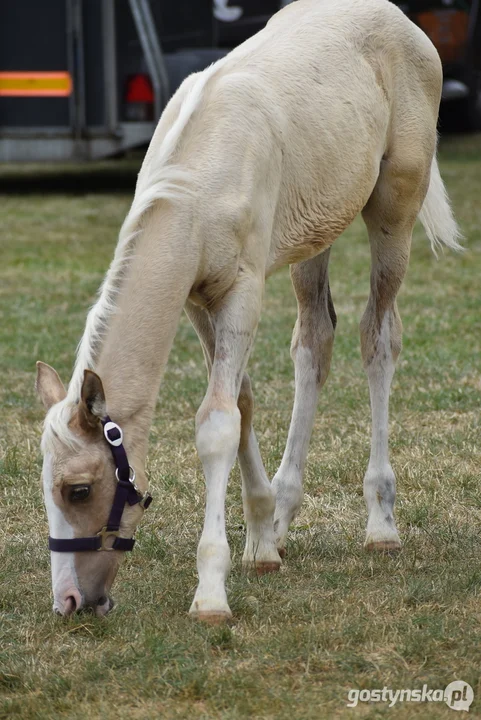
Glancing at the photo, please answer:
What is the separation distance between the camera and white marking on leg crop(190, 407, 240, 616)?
12.0 feet

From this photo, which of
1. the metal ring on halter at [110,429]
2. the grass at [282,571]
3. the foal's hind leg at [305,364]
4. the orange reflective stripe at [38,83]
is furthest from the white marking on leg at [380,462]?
the orange reflective stripe at [38,83]

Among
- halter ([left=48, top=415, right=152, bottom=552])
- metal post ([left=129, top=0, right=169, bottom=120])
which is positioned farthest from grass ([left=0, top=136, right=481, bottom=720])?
metal post ([left=129, top=0, right=169, bottom=120])

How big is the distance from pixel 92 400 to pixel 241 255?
2.38 ft

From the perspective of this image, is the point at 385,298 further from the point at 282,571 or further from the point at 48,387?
the point at 48,387

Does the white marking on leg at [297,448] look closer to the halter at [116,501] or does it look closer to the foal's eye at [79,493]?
the halter at [116,501]

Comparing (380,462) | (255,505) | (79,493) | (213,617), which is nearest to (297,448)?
(380,462)

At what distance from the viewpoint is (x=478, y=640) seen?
3518 millimetres

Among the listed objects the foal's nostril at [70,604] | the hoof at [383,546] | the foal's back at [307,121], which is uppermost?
the foal's back at [307,121]

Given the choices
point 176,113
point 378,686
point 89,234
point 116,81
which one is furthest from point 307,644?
point 116,81

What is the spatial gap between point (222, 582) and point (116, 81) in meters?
10.8

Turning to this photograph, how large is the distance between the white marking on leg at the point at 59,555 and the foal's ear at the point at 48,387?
0.23 m

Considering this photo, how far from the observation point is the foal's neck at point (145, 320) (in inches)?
141

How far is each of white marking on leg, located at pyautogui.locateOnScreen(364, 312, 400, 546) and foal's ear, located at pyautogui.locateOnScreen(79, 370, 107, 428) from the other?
1.48 m

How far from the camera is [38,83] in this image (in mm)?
13617
